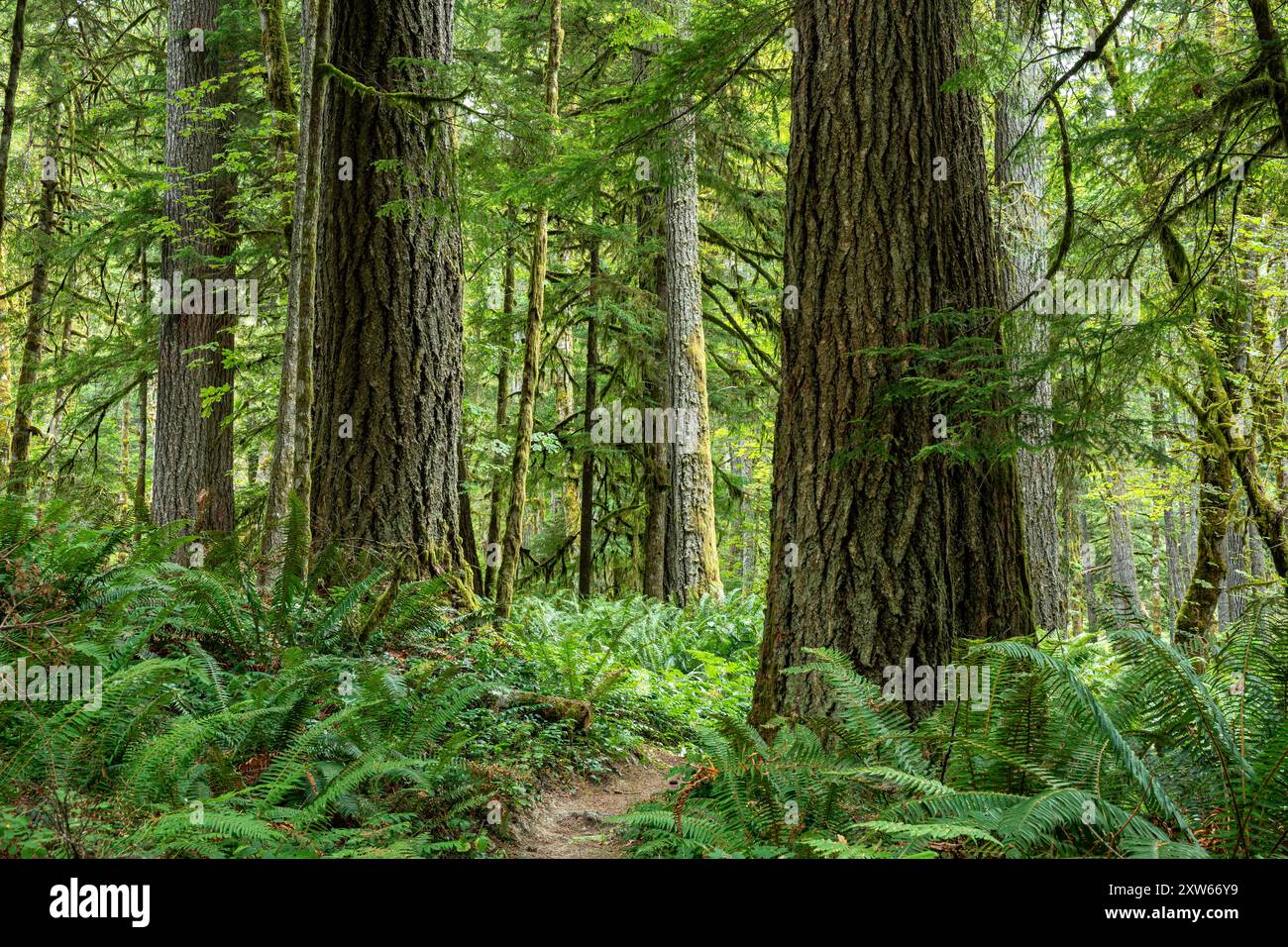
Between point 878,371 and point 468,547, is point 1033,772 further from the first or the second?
point 468,547

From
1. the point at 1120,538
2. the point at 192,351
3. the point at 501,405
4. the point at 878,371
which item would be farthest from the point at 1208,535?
the point at 1120,538

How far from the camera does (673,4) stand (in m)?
11.3

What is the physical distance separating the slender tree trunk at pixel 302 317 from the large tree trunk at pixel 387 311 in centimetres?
40

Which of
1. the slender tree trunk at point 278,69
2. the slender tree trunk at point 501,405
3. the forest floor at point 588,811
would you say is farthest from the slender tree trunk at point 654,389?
the forest floor at point 588,811

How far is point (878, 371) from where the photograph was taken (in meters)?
4.38

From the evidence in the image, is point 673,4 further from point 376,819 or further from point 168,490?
point 376,819

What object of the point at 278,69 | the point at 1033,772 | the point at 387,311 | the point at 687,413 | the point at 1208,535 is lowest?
the point at 1033,772

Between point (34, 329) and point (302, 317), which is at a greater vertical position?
point (34, 329)

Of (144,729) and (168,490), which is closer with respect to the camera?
(144,729)

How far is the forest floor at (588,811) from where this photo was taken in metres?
4.05

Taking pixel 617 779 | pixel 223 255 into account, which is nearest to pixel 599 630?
pixel 617 779

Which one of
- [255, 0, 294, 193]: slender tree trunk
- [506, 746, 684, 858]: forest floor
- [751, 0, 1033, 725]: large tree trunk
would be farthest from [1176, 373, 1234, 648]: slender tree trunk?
[255, 0, 294, 193]: slender tree trunk

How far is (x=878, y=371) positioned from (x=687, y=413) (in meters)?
7.13
